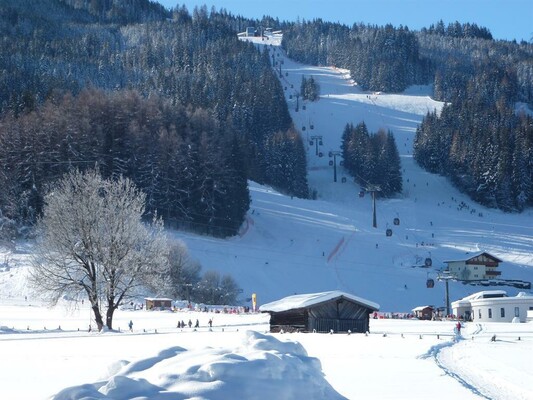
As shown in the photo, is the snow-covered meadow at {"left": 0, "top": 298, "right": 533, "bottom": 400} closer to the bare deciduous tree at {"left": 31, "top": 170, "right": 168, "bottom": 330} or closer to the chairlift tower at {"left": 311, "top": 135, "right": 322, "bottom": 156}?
the bare deciduous tree at {"left": 31, "top": 170, "right": 168, "bottom": 330}

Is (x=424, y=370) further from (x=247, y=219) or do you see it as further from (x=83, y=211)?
Answer: (x=247, y=219)

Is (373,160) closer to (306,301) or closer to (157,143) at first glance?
(157,143)

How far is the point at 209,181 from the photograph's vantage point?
81.1 m

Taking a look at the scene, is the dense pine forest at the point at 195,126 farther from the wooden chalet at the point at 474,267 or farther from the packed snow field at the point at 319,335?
the wooden chalet at the point at 474,267

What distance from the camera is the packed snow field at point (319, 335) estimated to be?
10516 mm

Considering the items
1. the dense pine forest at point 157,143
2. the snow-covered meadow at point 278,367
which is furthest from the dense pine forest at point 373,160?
the snow-covered meadow at point 278,367

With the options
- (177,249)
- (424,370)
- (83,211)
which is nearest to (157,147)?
(177,249)

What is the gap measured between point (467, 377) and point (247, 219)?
65857 millimetres

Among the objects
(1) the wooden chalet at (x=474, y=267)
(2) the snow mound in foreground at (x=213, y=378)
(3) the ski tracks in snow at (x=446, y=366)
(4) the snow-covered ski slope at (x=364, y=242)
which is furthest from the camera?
(1) the wooden chalet at (x=474, y=267)

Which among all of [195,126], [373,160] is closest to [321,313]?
[195,126]

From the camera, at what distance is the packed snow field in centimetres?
1052

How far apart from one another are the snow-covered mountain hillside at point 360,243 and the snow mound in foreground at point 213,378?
51876 mm

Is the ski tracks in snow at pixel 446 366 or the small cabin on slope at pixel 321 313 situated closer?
the ski tracks in snow at pixel 446 366

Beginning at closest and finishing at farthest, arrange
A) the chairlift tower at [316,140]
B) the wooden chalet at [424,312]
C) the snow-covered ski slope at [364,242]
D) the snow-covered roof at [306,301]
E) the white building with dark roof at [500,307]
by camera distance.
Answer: the snow-covered roof at [306,301], the white building with dark roof at [500,307], the wooden chalet at [424,312], the snow-covered ski slope at [364,242], the chairlift tower at [316,140]
